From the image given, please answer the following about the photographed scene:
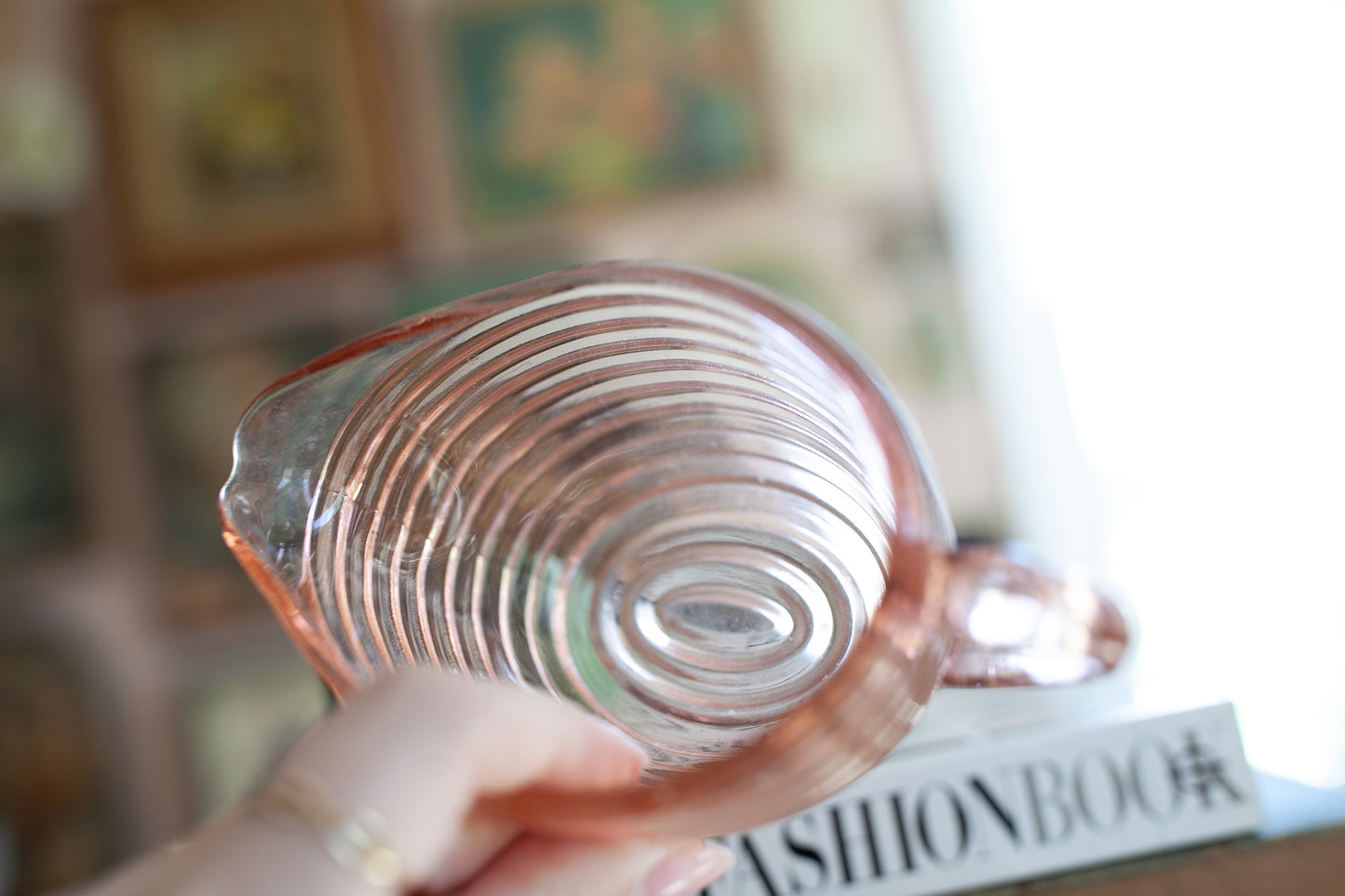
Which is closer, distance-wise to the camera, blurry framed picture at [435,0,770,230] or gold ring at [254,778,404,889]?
gold ring at [254,778,404,889]

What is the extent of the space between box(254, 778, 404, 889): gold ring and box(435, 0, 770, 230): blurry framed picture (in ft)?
3.91

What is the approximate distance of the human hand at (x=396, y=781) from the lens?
162 mm

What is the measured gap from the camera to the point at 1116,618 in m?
0.25

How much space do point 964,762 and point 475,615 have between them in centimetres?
15

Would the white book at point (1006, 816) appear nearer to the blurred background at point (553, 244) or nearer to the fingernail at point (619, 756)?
the fingernail at point (619, 756)

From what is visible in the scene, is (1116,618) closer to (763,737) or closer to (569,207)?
(763,737)

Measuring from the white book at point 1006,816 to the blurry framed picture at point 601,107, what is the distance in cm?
109

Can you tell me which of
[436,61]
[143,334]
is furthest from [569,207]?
[143,334]

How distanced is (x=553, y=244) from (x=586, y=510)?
114 cm

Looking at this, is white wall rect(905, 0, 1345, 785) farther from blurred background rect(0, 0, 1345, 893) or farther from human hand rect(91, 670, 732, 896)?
human hand rect(91, 670, 732, 896)

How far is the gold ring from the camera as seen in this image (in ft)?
0.53

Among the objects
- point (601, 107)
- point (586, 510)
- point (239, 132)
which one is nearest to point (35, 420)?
point (239, 132)

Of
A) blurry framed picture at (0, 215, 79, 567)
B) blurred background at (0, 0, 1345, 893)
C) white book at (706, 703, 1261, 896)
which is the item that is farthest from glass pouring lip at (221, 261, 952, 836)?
blurry framed picture at (0, 215, 79, 567)

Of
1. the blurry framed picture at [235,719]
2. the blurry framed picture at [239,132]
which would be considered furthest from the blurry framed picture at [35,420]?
the blurry framed picture at [235,719]
